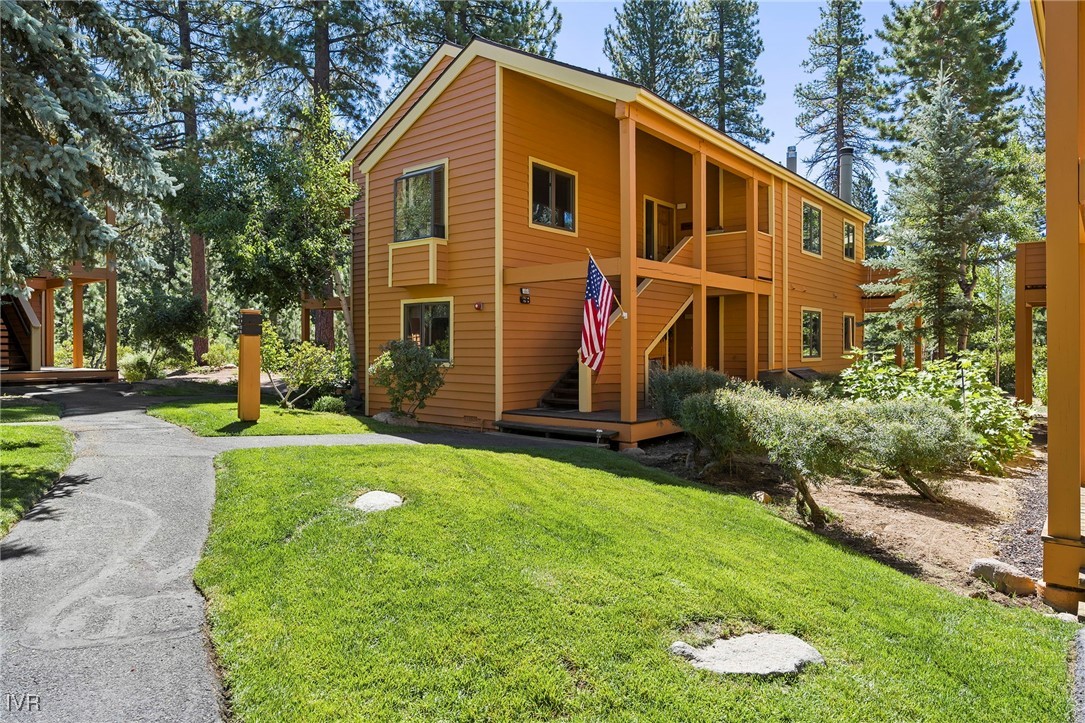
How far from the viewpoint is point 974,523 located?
726 cm

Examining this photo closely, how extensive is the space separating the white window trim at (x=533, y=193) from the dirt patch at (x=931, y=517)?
5.37m

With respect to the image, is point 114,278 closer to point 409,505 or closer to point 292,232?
point 292,232

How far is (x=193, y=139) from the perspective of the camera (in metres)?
21.7

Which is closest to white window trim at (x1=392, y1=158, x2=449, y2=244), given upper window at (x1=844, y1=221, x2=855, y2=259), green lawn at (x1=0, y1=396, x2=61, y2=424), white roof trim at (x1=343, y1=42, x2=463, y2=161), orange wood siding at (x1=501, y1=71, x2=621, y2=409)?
orange wood siding at (x1=501, y1=71, x2=621, y2=409)

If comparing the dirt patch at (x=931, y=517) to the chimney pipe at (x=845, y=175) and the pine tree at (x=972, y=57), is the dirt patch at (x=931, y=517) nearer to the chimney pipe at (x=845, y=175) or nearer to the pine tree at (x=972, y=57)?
the chimney pipe at (x=845, y=175)

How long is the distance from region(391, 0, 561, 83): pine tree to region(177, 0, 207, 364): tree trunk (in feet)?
23.2

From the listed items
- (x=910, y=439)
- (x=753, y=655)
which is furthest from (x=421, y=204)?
(x=753, y=655)

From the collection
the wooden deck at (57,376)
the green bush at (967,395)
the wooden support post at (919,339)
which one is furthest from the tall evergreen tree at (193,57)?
the wooden support post at (919,339)

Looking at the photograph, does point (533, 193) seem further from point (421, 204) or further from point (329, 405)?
point (329, 405)

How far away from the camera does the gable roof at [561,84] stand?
424 inches

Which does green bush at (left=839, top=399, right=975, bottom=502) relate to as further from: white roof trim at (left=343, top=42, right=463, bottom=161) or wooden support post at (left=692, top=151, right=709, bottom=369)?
white roof trim at (left=343, top=42, right=463, bottom=161)

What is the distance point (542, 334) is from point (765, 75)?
26149 mm

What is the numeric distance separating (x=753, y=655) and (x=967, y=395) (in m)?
9.50

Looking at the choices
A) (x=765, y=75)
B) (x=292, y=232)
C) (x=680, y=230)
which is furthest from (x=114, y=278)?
(x=765, y=75)
